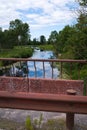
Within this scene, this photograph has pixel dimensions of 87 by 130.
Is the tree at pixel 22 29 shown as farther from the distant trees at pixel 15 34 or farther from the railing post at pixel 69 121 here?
the railing post at pixel 69 121

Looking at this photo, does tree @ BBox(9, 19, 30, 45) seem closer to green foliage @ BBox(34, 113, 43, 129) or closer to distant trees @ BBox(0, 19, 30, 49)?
distant trees @ BBox(0, 19, 30, 49)

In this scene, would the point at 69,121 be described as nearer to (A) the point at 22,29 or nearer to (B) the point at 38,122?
(B) the point at 38,122

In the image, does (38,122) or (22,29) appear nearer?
(38,122)

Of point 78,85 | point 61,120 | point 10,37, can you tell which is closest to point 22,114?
point 61,120

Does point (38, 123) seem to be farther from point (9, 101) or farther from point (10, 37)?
point (10, 37)

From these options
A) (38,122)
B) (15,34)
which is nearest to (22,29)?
(15,34)

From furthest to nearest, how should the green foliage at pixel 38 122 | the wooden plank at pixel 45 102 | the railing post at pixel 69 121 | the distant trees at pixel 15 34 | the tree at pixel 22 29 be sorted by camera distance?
the tree at pixel 22 29 < the distant trees at pixel 15 34 < the green foliage at pixel 38 122 < the railing post at pixel 69 121 < the wooden plank at pixel 45 102

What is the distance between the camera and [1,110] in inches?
177

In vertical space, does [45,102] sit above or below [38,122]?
above

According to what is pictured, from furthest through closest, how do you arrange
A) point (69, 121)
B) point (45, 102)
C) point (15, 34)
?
point (15, 34)
point (69, 121)
point (45, 102)

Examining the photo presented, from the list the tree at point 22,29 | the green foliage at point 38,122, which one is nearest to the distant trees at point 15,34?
the tree at point 22,29

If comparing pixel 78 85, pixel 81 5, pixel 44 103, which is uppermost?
pixel 81 5

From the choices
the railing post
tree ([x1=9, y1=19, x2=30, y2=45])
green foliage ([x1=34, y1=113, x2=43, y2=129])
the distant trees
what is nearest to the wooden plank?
the railing post

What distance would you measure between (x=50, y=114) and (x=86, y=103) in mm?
941
